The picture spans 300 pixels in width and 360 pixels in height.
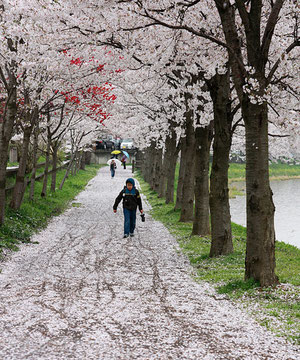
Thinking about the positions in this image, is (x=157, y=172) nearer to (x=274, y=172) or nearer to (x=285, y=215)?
(x=285, y=215)

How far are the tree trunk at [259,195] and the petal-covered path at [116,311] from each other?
1147mm

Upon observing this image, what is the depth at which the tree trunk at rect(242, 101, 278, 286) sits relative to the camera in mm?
9125

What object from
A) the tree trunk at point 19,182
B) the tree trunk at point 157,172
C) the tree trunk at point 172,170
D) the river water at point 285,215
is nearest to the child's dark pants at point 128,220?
the tree trunk at point 19,182

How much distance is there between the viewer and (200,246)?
49.0 feet

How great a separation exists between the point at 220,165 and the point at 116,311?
21.3ft

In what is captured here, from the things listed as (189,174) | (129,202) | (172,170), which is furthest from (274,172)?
(129,202)

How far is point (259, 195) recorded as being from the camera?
30.1 feet

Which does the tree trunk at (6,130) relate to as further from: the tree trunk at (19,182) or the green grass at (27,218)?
the tree trunk at (19,182)

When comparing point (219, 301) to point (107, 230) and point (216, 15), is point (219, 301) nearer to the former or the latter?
point (216, 15)

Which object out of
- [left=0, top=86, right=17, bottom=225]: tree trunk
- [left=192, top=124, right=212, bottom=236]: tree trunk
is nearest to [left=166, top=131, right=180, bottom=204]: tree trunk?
[left=192, top=124, right=212, bottom=236]: tree trunk

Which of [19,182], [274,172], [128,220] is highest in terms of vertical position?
[19,182]

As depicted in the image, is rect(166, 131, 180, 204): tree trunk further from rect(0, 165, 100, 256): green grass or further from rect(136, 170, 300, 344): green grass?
rect(136, 170, 300, 344): green grass

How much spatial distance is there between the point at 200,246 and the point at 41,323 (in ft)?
28.2

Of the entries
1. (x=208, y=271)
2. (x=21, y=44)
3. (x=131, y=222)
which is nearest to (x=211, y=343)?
(x=208, y=271)
